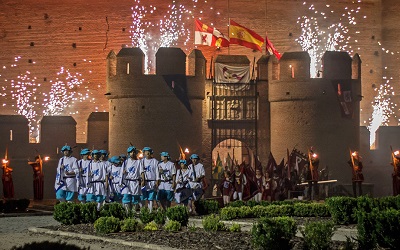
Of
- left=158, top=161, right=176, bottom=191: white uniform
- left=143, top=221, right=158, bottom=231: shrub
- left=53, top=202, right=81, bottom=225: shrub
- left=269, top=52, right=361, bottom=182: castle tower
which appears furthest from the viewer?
left=269, top=52, right=361, bottom=182: castle tower

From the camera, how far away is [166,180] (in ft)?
79.4

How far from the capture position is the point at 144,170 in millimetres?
24359

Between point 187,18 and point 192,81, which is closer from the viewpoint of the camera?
point 192,81

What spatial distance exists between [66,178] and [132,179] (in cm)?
172

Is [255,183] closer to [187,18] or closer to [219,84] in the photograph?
[219,84]

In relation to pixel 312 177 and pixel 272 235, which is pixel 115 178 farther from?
pixel 272 235

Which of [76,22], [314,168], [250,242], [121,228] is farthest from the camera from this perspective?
[76,22]

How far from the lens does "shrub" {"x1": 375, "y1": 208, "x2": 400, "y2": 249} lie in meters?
14.0

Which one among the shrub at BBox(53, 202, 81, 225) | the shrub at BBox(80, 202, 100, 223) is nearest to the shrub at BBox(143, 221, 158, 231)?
the shrub at BBox(80, 202, 100, 223)

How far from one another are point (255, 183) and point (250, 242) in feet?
44.0

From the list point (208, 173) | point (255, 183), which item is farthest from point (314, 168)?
point (208, 173)

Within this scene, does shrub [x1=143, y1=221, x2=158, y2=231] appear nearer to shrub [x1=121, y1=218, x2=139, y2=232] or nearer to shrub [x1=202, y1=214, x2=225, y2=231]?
shrub [x1=121, y1=218, x2=139, y2=232]

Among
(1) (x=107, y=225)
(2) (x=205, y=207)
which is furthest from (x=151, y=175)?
(1) (x=107, y=225)

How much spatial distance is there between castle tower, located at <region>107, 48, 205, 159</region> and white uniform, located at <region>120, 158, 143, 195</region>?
42.0ft
